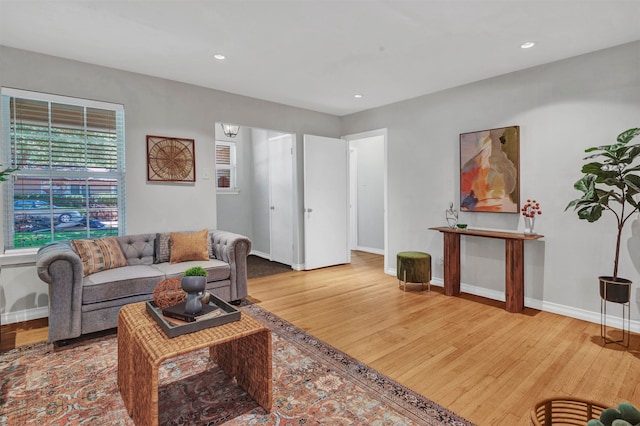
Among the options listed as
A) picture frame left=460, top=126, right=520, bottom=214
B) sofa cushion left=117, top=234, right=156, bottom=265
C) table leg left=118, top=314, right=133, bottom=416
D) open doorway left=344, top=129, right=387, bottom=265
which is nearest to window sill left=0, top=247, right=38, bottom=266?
sofa cushion left=117, top=234, right=156, bottom=265

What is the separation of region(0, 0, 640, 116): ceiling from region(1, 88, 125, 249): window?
1.79 feet

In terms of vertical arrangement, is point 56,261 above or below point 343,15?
below

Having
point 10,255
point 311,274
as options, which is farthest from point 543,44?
point 10,255

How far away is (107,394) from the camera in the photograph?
6.90ft

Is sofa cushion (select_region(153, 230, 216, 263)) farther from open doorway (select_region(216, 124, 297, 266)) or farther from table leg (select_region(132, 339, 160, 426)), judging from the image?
open doorway (select_region(216, 124, 297, 266))

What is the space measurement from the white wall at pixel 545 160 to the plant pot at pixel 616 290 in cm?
46

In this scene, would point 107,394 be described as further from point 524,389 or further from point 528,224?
point 528,224

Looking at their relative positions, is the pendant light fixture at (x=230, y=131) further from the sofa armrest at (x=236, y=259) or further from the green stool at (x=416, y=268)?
the green stool at (x=416, y=268)

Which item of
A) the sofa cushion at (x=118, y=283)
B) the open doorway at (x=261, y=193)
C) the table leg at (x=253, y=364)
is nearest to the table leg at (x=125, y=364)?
the table leg at (x=253, y=364)

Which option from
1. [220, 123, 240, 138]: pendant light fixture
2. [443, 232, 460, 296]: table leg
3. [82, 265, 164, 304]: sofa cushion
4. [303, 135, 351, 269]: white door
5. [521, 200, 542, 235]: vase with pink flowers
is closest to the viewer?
[82, 265, 164, 304]: sofa cushion

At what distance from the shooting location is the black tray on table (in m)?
1.80

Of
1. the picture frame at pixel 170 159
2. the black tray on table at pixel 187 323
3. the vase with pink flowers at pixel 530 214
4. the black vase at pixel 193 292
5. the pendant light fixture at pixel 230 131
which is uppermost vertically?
the pendant light fixture at pixel 230 131

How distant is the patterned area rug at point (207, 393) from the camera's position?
6.15ft

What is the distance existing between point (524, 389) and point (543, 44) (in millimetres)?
2835
